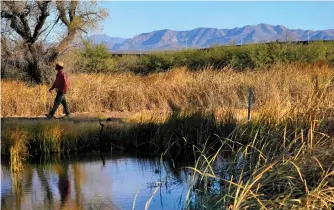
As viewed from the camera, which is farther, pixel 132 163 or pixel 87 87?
pixel 87 87

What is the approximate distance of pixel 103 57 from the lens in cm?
3612

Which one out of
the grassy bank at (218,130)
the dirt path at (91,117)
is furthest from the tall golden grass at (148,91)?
the dirt path at (91,117)

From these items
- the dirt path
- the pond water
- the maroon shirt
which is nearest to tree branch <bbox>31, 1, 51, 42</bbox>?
the dirt path

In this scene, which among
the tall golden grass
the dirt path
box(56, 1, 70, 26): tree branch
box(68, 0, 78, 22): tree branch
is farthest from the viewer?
box(68, 0, 78, 22): tree branch

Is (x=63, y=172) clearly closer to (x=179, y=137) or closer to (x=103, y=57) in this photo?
(x=179, y=137)

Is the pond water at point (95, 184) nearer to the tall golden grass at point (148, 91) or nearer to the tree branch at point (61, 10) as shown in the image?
the tall golden grass at point (148, 91)

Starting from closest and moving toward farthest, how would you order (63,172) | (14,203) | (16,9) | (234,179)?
(234,179)
(14,203)
(63,172)
(16,9)

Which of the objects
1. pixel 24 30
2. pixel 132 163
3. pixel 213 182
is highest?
pixel 24 30

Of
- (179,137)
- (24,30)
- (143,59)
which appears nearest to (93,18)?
(24,30)

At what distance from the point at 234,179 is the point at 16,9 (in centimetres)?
1963

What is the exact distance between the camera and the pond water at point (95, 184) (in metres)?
8.34

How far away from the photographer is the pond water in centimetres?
834

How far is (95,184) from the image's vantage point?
9.64m

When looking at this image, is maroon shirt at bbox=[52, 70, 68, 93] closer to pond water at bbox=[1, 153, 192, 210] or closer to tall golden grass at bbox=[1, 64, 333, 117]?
tall golden grass at bbox=[1, 64, 333, 117]
